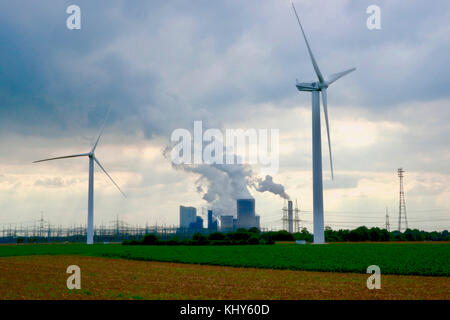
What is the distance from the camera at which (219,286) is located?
2806 centimetres

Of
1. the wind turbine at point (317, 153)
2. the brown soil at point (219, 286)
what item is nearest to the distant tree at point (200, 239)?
the wind turbine at point (317, 153)

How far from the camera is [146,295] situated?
78.7 feet

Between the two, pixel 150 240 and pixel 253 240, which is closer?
pixel 253 240

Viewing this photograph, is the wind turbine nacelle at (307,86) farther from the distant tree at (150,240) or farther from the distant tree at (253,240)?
the distant tree at (150,240)

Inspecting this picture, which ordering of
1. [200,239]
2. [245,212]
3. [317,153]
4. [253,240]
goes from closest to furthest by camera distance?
[317,153] < [253,240] < [200,239] < [245,212]

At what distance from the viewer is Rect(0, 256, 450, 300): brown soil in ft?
79.2

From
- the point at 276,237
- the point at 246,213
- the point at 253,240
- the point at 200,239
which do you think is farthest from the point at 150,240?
the point at 246,213

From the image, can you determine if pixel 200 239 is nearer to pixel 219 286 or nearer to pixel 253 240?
pixel 253 240

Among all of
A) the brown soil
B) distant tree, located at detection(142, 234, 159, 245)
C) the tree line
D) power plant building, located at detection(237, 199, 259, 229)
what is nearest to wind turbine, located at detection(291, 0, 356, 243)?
the tree line

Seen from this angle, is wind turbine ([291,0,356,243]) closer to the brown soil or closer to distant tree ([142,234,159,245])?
distant tree ([142,234,159,245])

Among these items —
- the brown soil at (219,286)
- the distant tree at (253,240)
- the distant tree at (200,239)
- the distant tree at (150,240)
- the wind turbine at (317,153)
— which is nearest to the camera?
the brown soil at (219,286)

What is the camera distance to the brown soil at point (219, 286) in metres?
24.1
